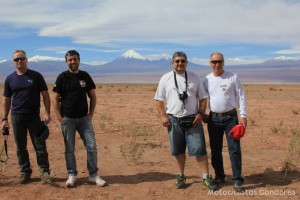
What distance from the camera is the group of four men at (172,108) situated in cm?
558

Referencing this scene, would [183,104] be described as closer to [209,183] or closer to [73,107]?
[209,183]

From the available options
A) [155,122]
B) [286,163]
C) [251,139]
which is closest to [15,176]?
[286,163]

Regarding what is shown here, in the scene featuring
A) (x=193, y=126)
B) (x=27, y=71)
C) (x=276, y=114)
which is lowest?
(x=276, y=114)

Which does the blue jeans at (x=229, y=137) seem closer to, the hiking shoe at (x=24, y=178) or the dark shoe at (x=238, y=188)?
the dark shoe at (x=238, y=188)

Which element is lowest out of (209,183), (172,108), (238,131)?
(209,183)

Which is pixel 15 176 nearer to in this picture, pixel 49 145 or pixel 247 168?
pixel 49 145

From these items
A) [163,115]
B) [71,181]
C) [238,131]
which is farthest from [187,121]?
[71,181]

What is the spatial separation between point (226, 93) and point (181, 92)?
643 millimetres

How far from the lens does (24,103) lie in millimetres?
5906

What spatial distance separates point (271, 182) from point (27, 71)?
4.16m

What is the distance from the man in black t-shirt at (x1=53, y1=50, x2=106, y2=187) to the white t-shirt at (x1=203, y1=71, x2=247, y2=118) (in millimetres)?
1852

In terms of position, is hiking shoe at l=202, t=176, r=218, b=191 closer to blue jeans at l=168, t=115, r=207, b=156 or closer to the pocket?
blue jeans at l=168, t=115, r=207, b=156

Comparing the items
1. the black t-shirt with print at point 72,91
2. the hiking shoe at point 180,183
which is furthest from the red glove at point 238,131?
the black t-shirt with print at point 72,91

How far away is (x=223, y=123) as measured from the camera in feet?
18.7
